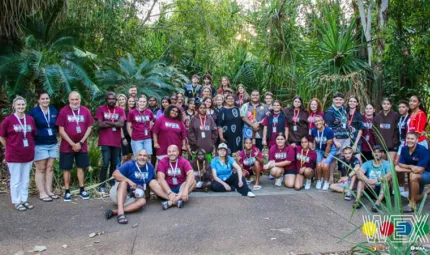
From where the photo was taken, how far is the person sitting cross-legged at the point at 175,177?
600 cm

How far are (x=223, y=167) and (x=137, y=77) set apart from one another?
5.00 meters

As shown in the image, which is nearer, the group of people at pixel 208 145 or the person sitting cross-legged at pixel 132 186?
the person sitting cross-legged at pixel 132 186

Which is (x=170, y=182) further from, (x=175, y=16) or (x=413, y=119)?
(x=175, y=16)

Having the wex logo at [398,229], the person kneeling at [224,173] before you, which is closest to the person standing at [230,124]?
the person kneeling at [224,173]

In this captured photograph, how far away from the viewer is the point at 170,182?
20.5ft

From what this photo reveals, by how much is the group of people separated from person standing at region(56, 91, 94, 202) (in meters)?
0.02

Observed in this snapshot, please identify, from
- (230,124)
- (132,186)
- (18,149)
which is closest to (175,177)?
(132,186)

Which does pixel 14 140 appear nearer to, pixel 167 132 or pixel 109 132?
pixel 109 132

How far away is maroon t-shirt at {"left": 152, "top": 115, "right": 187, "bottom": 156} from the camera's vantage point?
695 centimetres

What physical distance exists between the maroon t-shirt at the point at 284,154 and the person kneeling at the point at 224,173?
0.95 meters

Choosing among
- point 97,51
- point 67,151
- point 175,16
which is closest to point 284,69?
point 97,51

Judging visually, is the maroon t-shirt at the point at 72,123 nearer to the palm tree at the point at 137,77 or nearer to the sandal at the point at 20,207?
the sandal at the point at 20,207

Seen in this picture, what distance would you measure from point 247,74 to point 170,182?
7.02 m

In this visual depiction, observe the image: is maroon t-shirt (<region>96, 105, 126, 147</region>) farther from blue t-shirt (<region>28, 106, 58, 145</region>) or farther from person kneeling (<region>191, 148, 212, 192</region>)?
person kneeling (<region>191, 148, 212, 192</region>)
